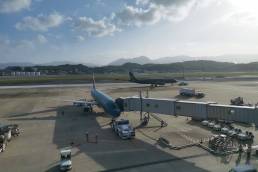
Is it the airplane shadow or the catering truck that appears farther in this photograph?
the catering truck

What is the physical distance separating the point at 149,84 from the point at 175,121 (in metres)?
86.0

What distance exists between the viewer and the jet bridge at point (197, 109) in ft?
120

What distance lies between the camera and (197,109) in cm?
4234

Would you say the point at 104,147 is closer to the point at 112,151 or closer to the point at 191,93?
the point at 112,151

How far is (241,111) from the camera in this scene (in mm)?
36969

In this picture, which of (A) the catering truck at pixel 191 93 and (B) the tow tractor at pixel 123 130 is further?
(A) the catering truck at pixel 191 93

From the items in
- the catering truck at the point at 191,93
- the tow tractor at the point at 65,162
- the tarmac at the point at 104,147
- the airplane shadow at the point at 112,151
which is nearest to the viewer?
the tow tractor at the point at 65,162

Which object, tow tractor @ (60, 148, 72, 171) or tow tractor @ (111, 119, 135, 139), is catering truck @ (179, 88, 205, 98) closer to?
tow tractor @ (111, 119, 135, 139)

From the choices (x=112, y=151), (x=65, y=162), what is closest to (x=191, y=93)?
(x=112, y=151)

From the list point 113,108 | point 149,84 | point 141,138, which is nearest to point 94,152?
point 141,138

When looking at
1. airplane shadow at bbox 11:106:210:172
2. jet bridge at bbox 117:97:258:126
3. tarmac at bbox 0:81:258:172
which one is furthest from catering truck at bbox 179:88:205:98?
airplane shadow at bbox 11:106:210:172

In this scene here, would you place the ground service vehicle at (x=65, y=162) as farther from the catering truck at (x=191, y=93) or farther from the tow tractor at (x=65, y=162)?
the catering truck at (x=191, y=93)

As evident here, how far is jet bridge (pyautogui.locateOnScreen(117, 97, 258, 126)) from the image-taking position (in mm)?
36625

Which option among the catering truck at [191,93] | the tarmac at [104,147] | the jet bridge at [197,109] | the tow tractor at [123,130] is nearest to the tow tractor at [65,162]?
the tarmac at [104,147]
